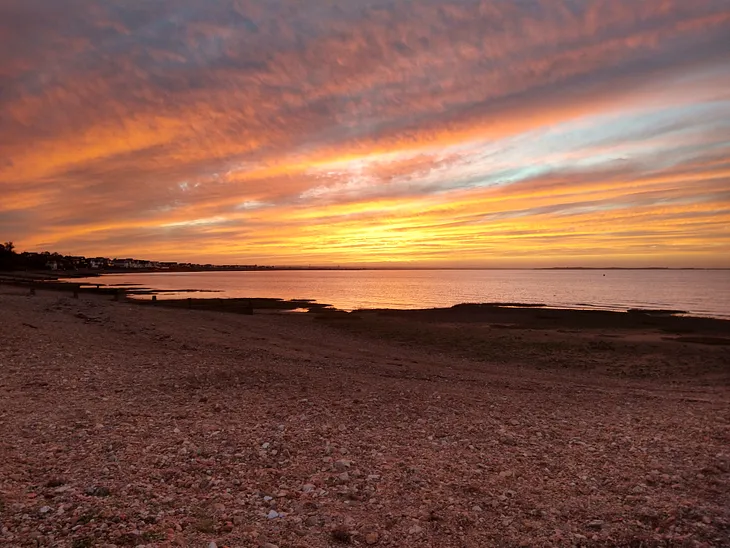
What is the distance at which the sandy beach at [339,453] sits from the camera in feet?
20.4

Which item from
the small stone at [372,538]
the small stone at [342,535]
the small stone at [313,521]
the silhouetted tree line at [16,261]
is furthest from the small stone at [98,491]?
the silhouetted tree line at [16,261]

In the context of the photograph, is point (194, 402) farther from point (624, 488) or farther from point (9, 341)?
point (9, 341)

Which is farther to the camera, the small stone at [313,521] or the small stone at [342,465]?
the small stone at [342,465]

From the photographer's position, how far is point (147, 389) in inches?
512

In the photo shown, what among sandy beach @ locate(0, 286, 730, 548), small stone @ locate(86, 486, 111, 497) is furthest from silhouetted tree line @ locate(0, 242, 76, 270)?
small stone @ locate(86, 486, 111, 497)

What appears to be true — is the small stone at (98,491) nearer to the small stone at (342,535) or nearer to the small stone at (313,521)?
the small stone at (313,521)

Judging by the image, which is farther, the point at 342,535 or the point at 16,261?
the point at 16,261

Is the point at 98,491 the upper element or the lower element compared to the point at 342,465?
upper

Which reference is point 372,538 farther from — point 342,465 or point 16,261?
point 16,261

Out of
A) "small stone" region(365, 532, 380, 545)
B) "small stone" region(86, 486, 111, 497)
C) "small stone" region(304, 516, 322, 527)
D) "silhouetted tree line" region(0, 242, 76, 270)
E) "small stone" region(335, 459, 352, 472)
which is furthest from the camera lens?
"silhouetted tree line" region(0, 242, 76, 270)

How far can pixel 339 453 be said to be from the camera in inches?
349

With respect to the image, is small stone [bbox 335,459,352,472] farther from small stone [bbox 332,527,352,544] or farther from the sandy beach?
small stone [bbox 332,527,352,544]

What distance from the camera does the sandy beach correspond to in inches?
245

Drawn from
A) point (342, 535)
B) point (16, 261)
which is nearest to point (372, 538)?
point (342, 535)
